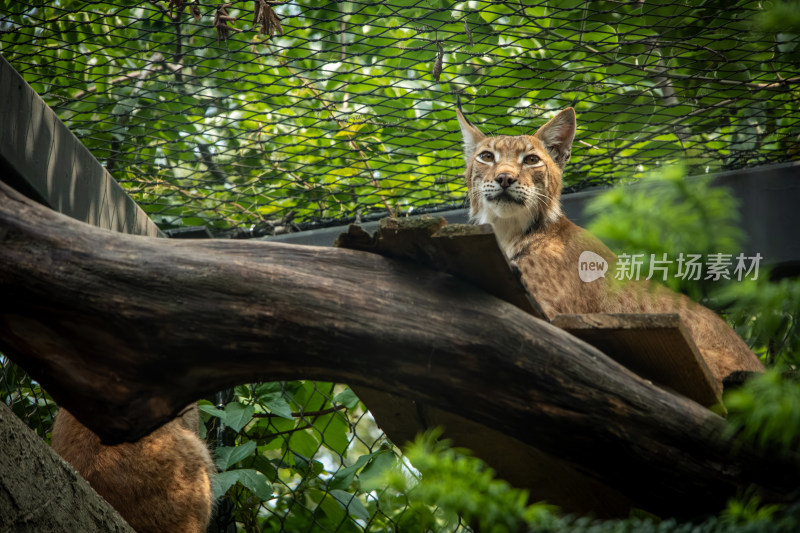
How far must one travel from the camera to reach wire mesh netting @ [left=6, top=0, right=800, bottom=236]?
3.71 meters

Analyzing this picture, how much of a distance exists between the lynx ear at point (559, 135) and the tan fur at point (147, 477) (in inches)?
99.7

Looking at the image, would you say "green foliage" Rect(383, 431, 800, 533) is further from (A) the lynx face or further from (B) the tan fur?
(A) the lynx face

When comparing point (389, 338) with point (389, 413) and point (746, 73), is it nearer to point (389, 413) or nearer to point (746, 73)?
point (389, 413)

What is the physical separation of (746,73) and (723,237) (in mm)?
3204

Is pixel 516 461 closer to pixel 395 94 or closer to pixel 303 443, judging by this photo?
pixel 303 443

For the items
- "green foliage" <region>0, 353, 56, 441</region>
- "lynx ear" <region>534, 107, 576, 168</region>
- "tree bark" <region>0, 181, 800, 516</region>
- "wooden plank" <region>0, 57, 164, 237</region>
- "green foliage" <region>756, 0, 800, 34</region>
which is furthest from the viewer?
"green foliage" <region>0, 353, 56, 441</region>

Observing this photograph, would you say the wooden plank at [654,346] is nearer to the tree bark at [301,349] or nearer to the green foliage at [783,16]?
the tree bark at [301,349]

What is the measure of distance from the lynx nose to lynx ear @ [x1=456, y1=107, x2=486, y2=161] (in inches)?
19.2

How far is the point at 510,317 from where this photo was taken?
2111mm

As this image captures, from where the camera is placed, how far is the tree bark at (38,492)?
2137 millimetres

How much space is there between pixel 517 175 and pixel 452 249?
6.73 feet

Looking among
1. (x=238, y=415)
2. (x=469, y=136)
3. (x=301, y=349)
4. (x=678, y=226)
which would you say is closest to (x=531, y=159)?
(x=469, y=136)

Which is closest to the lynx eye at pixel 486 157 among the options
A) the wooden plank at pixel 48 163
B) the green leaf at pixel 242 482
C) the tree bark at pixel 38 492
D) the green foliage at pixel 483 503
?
the wooden plank at pixel 48 163

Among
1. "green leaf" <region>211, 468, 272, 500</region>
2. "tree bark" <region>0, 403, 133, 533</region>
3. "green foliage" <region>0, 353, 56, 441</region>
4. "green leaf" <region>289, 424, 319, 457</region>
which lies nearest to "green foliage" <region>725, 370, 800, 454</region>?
"tree bark" <region>0, 403, 133, 533</region>
